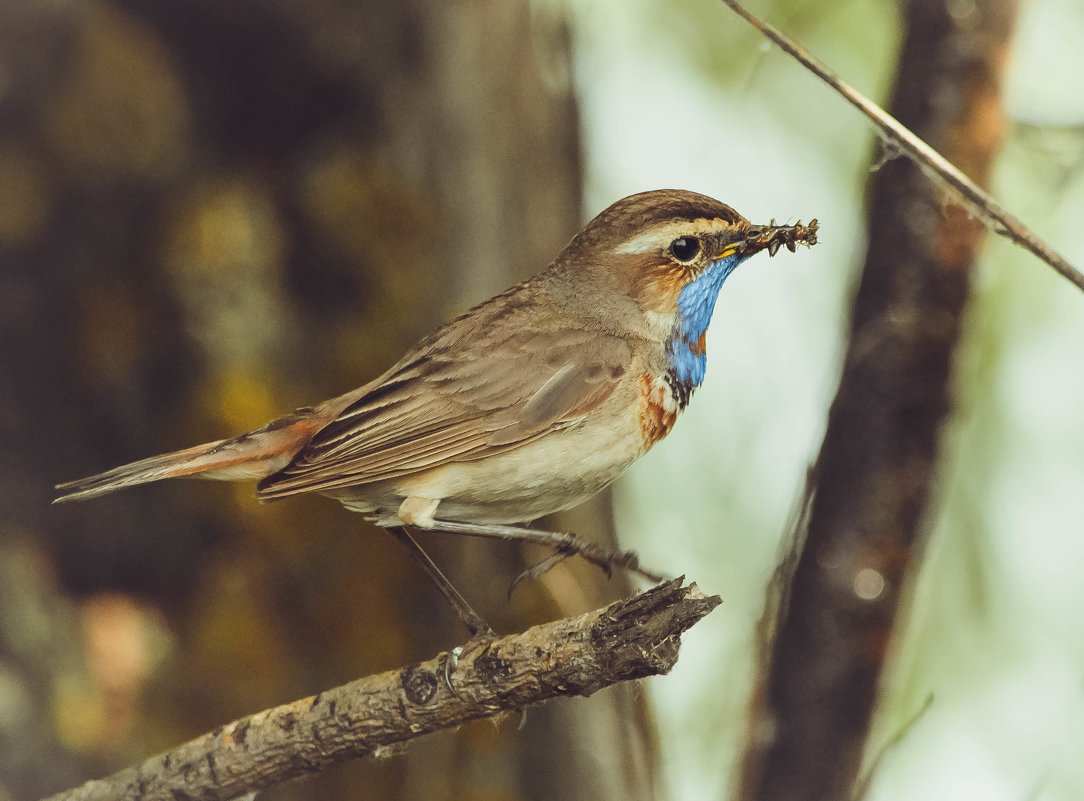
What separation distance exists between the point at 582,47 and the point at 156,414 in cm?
209

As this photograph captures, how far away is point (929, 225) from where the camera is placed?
381cm

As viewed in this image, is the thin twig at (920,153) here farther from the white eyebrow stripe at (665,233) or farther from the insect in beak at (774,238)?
the white eyebrow stripe at (665,233)

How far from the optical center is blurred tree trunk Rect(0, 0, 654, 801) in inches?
152

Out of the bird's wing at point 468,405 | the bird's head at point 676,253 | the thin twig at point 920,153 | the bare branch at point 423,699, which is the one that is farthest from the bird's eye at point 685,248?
the bare branch at point 423,699

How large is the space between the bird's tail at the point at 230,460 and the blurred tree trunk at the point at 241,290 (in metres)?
1.08

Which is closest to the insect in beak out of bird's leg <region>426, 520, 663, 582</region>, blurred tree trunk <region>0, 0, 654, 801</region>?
bird's leg <region>426, 520, 663, 582</region>

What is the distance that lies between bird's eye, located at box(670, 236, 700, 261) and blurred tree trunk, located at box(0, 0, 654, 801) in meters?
1.15

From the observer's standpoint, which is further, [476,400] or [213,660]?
[213,660]

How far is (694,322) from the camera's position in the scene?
2865mm

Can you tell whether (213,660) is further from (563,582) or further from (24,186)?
(24,186)

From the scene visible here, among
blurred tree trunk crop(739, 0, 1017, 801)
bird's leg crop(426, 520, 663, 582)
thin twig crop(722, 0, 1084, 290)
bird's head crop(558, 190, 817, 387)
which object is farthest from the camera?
blurred tree trunk crop(739, 0, 1017, 801)

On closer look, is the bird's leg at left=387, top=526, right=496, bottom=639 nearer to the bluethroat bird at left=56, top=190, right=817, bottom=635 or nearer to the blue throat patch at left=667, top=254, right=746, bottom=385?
the bluethroat bird at left=56, top=190, right=817, bottom=635

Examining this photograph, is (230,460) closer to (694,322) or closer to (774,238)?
(694,322)

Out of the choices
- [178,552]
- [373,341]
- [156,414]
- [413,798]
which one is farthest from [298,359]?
[413,798]
